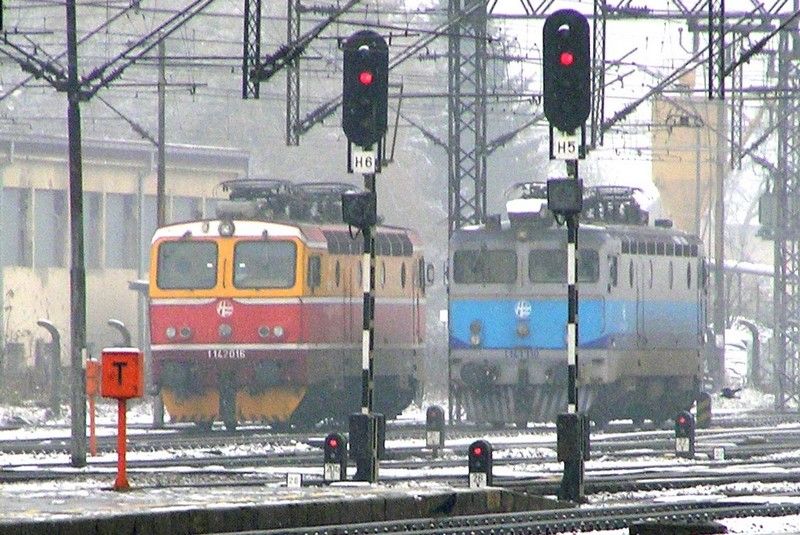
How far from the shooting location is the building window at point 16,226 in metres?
54.5

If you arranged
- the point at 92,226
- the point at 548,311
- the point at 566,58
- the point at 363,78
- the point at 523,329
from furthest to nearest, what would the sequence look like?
the point at 92,226, the point at 523,329, the point at 548,311, the point at 363,78, the point at 566,58

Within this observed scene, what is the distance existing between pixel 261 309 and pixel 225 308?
0.57 meters

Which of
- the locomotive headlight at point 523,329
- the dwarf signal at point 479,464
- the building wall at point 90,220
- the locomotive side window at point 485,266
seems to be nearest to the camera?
the dwarf signal at point 479,464

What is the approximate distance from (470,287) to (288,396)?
3.71 metres

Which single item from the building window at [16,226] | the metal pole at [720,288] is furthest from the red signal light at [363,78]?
the building window at [16,226]

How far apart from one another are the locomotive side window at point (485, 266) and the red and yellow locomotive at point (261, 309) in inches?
53.9

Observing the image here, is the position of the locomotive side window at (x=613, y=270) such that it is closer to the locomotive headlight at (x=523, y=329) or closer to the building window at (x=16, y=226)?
the locomotive headlight at (x=523, y=329)

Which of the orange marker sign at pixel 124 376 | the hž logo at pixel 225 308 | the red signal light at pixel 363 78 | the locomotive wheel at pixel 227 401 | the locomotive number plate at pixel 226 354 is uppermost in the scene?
A: the red signal light at pixel 363 78

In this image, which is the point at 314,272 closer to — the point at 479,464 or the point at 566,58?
the point at 479,464

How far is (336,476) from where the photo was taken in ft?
67.0

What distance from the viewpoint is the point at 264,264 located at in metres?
33.3

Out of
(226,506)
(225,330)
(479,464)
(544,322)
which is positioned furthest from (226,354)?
(226,506)

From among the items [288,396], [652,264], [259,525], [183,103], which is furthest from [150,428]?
[183,103]

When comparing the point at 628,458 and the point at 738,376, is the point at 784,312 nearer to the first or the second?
the point at 738,376
